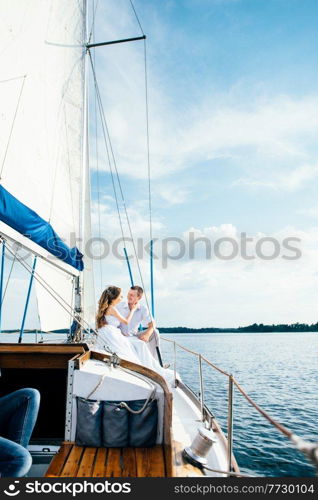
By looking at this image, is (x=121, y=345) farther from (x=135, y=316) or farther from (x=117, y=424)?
(x=117, y=424)

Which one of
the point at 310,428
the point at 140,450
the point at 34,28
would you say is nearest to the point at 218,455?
the point at 140,450

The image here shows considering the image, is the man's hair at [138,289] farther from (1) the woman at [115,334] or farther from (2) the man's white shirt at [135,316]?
(1) the woman at [115,334]

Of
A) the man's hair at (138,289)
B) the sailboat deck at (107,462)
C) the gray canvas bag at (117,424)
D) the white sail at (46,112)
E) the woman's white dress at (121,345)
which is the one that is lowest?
the sailboat deck at (107,462)

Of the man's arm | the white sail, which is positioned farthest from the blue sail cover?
the man's arm

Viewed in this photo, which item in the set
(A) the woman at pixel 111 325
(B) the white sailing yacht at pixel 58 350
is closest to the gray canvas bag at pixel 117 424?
(B) the white sailing yacht at pixel 58 350

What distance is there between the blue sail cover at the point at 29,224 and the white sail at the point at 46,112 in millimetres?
499

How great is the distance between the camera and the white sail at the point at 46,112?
13.0 ft

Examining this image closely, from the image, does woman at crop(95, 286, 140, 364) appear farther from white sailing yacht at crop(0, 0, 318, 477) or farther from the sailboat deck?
the sailboat deck

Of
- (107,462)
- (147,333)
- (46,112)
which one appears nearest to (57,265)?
(147,333)

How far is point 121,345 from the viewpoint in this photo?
15.2ft

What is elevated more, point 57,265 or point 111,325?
point 57,265

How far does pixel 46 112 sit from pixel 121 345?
4.18m

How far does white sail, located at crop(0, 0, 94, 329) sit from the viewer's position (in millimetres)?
3975

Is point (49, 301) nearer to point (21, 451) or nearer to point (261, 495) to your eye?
point (21, 451)
